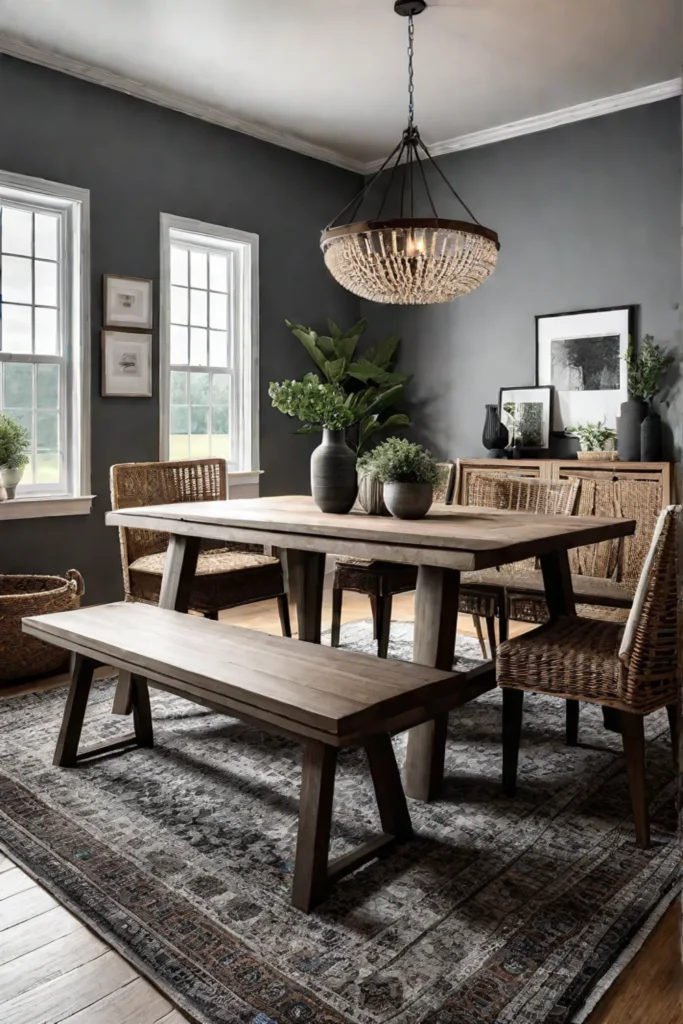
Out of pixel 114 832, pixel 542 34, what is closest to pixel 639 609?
pixel 114 832

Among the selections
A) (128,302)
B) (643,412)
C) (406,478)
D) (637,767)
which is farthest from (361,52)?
(637,767)

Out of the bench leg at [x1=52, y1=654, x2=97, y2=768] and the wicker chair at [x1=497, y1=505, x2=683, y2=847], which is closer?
the wicker chair at [x1=497, y1=505, x2=683, y2=847]

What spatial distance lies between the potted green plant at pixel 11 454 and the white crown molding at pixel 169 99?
5.84 ft

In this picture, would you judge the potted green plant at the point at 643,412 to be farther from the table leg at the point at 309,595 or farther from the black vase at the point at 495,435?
the table leg at the point at 309,595

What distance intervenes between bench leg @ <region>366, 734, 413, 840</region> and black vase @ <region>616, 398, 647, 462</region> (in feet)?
9.49

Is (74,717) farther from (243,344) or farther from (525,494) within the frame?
(243,344)

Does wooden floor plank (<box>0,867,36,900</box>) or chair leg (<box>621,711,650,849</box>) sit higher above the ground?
chair leg (<box>621,711,650,849</box>)

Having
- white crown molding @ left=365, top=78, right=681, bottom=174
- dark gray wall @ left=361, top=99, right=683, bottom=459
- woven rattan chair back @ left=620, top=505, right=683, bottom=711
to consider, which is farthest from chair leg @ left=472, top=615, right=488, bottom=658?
white crown molding @ left=365, top=78, right=681, bottom=174

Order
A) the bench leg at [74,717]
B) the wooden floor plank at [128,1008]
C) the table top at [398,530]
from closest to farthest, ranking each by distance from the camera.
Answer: the wooden floor plank at [128,1008]
the table top at [398,530]
the bench leg at [74,717]

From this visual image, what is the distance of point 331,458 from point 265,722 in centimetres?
123

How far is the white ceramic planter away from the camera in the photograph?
391 cm

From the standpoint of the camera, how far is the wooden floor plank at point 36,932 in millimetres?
1648

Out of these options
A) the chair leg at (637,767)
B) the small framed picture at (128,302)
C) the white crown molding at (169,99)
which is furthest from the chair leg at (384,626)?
the white crown molding at (169,99)

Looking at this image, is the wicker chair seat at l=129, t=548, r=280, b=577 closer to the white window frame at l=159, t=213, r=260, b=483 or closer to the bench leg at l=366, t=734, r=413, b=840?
the white window frame at l=159, t=213, r=260, b=483
